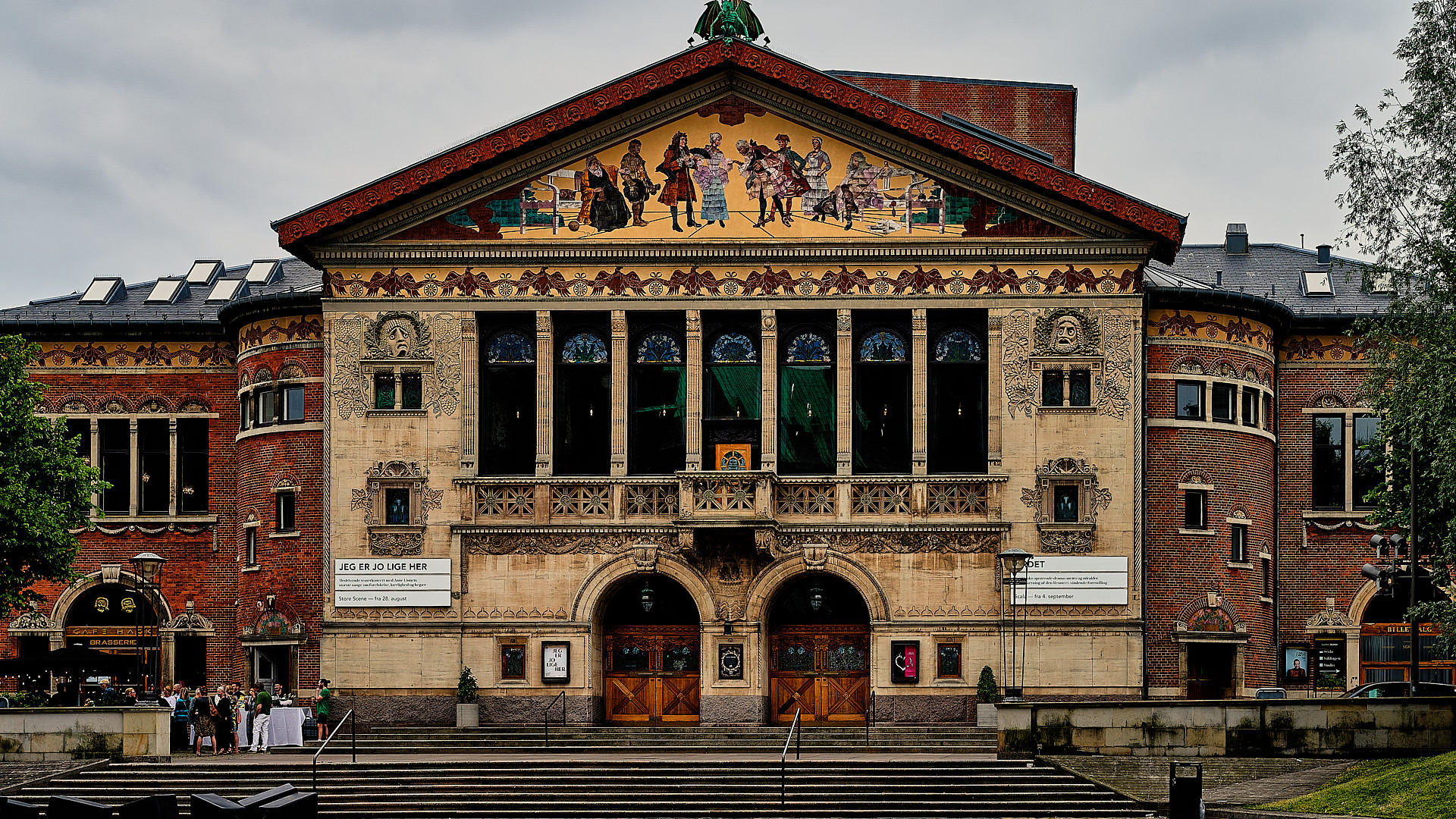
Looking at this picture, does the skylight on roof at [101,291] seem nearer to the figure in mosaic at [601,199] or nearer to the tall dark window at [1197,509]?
the figure in mosaic at [601,199]

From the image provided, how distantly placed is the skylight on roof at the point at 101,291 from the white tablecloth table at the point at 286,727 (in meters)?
15.2

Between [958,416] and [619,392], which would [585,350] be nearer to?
[619,392]

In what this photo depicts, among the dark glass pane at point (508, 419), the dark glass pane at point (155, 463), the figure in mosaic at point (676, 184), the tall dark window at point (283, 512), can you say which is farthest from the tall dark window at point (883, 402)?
the dark glass pane at point (155, 463)

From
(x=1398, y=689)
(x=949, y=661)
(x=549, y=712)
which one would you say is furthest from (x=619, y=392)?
(x=1398, y=689)

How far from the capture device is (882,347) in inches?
1753

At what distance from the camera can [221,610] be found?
4838 cm

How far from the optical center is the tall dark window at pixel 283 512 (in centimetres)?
4653

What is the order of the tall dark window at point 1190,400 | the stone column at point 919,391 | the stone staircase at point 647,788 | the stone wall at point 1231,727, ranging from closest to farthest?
the stone staircase at point 647,788 < the stone wall at point 1231,727 < the stone column at point 919,391 < the tall dark window at point 1190,400

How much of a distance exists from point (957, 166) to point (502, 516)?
1238 centimetres

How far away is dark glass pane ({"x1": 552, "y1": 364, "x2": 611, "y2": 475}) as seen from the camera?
146 feet

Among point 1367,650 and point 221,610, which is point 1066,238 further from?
point 221,610

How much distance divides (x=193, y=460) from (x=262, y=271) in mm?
6335

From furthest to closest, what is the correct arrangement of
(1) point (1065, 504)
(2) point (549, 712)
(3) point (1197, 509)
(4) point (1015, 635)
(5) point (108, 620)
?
(5) point (108, 620)
(3) point (1197, 509)
(1) point (1065, 504)
(2) point (549, 712)
(4) point (1015, 635)

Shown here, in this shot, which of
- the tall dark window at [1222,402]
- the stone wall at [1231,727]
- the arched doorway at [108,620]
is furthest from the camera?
the arched doorway at [108,620]
